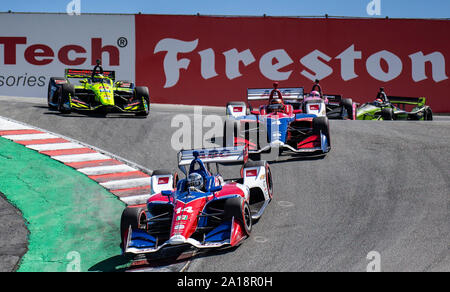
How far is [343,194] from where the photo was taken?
29.2 feet

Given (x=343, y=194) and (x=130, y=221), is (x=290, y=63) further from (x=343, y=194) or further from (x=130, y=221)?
(x=130, y=221)

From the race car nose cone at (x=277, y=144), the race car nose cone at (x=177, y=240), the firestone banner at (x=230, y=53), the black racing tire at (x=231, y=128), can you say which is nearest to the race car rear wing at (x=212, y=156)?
the race car nose cone at (x=177, y=240)

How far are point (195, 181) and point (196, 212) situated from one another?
58 centimetres

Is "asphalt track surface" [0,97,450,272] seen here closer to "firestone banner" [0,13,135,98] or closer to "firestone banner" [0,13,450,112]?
"firestone banner" [0,13,135,98]

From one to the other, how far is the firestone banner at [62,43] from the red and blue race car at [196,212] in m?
14.5

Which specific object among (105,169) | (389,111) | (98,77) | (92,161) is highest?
(98,77)

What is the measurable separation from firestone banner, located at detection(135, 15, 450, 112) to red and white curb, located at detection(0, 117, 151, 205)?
376 inches

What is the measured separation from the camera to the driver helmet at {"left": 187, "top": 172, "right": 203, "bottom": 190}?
7511 millimetres

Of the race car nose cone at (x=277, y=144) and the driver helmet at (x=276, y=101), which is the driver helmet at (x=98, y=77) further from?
the race car nose cone at (x=277, y=144)

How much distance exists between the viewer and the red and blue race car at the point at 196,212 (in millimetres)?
6793

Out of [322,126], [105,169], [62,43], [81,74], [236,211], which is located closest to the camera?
[236,211]

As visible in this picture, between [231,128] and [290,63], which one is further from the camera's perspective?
[290,63]

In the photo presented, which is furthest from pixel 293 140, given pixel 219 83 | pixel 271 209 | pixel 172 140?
pixel 219 83

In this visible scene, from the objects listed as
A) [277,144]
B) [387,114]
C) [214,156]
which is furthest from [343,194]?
[387,114]
